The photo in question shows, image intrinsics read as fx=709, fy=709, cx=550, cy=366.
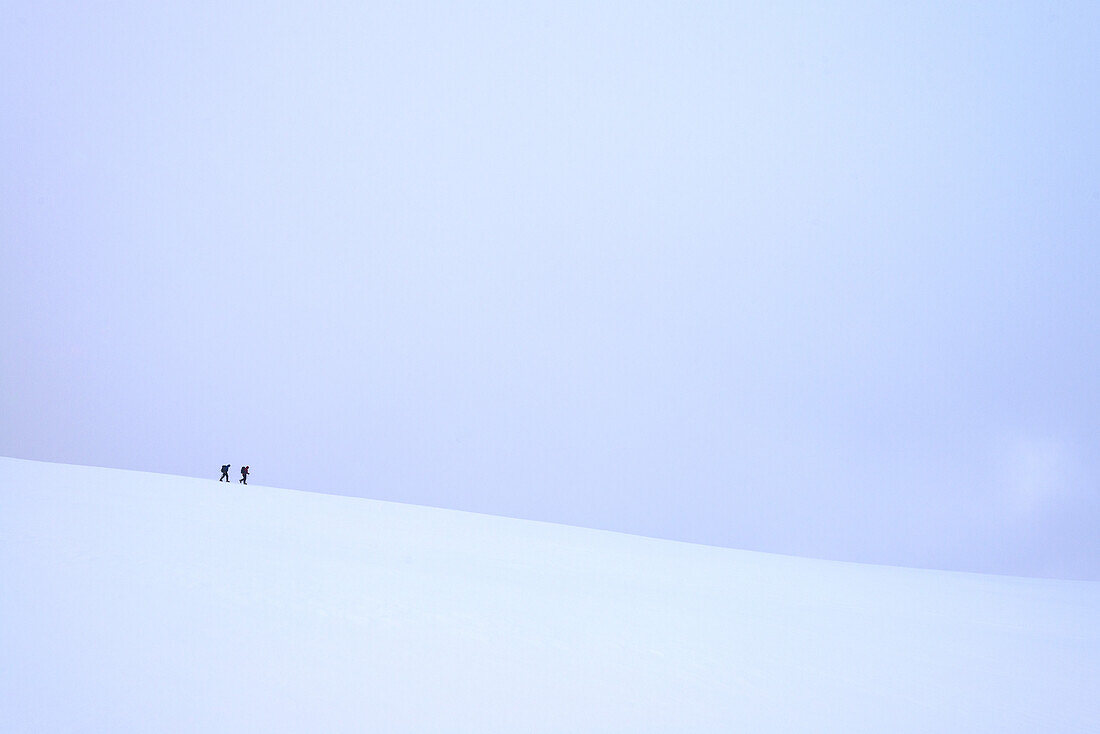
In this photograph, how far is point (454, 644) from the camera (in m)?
3.82

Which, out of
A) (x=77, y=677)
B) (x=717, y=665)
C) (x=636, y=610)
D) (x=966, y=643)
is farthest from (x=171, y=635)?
(x=966, y=643)

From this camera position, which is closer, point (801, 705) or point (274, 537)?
point (801, 705)

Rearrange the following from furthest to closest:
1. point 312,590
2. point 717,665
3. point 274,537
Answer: point 274,537, point 312,590, point 717,665

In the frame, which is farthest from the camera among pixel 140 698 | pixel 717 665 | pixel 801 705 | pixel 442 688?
pixel 717 665

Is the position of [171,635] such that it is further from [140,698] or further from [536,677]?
[536,677]

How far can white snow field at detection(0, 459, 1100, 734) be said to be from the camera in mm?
2801

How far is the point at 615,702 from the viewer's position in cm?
312

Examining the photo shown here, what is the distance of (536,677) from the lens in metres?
3.36

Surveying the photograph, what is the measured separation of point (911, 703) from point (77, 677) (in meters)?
3.75

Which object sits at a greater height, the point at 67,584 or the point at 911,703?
the point at 67,584

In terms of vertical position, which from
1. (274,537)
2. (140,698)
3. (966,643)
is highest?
(274,537)

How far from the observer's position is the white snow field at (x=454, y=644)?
2.80 m

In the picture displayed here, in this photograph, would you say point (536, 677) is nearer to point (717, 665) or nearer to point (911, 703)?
point (717, 665)

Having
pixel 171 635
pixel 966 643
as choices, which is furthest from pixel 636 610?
pixel 171 635
